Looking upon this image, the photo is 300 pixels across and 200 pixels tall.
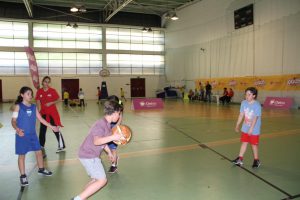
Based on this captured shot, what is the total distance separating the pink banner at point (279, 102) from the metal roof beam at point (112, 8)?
50.6 feet

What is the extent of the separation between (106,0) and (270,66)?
1778 cm

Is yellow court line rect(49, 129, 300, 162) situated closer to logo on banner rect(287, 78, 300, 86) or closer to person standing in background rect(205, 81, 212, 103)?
logo on banner rect(287, 78, 300, 86)

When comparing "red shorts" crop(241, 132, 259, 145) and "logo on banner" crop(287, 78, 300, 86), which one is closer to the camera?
"red shorts" crop(241, 132, 259, 145)

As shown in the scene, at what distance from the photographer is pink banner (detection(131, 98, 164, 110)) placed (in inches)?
749

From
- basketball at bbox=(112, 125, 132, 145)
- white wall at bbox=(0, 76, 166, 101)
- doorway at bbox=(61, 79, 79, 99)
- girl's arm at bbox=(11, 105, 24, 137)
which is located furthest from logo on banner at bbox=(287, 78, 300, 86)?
doorway at bbox=(61, 79, 79, 99)

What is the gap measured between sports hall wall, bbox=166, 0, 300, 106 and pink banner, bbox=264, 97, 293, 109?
1.73 ft

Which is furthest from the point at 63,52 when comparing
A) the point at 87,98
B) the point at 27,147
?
the point at 27,147

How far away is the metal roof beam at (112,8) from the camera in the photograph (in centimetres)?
2789

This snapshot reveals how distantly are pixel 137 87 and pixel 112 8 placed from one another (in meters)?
Result: 10.4

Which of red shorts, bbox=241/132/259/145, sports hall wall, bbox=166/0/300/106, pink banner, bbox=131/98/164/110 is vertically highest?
sports hall wall, bbox=166/0/300/106

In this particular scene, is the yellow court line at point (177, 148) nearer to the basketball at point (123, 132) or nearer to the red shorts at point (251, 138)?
the red shorts at point (251, 138)

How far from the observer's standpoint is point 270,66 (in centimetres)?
2070

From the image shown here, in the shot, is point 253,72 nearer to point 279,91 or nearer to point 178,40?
point 279,91

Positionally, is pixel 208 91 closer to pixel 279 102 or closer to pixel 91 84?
pixel 279 102
